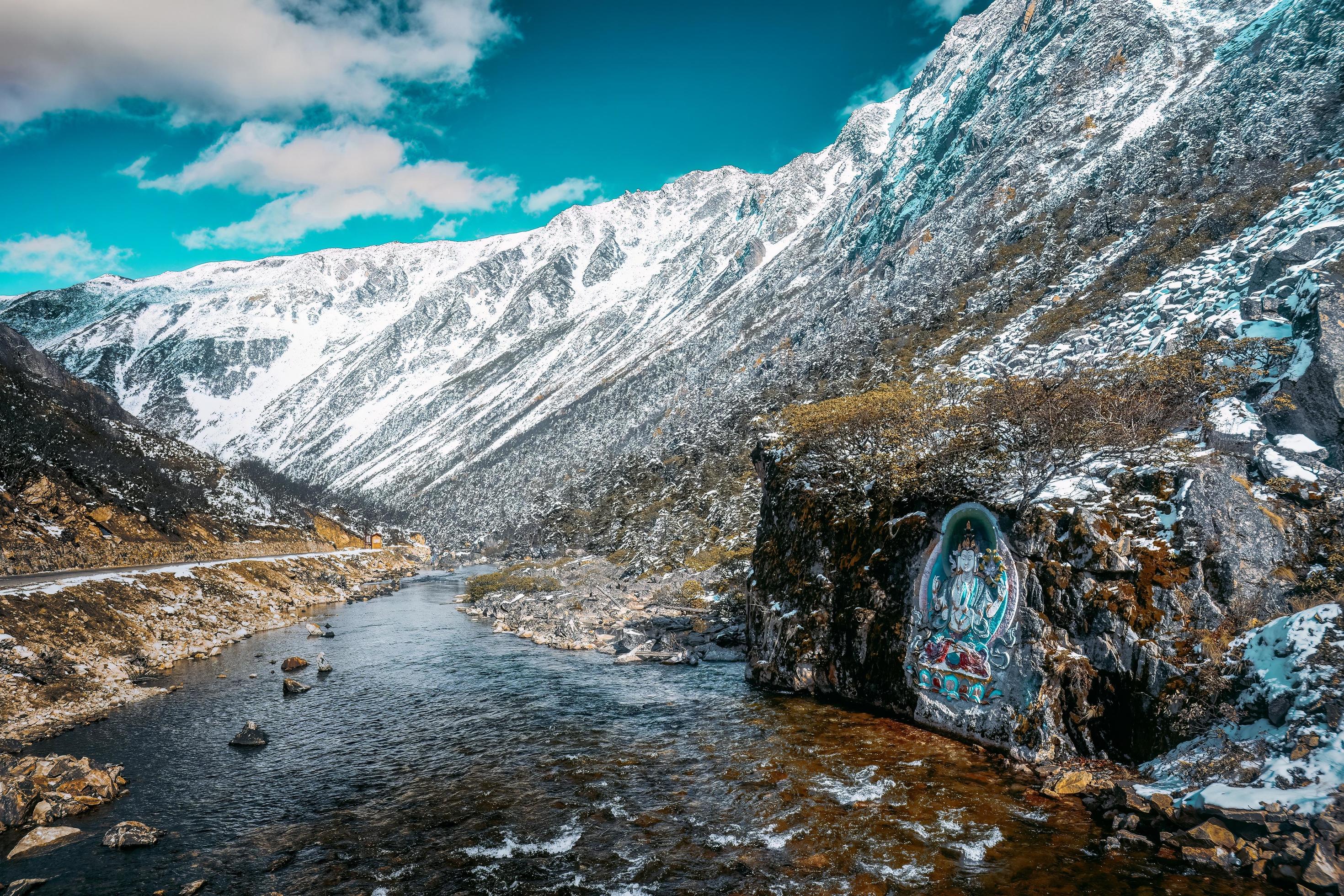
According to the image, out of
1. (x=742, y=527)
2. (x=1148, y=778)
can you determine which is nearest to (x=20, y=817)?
(x=1148, y=778)

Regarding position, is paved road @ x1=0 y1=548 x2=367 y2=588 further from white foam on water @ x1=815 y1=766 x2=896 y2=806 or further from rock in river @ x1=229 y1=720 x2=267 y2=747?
white foam on water @ x1=815 y1=766 x2=896 y2=806

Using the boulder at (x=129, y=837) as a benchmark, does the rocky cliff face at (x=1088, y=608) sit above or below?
above

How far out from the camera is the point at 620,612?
5850 centimetres

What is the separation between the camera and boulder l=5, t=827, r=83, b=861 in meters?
16.9

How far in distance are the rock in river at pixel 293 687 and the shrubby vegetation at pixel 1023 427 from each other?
3386cm

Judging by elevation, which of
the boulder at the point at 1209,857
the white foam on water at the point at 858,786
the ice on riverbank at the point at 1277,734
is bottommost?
the white foam on water at the point at 858,786

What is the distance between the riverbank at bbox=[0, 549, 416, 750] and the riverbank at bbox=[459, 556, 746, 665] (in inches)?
903

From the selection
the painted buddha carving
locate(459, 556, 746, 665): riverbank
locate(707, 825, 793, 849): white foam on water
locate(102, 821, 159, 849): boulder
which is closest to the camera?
locate(707, 825, 793, 849): white foam on water

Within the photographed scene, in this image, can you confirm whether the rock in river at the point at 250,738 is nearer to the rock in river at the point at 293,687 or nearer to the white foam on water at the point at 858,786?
the rock in river at the point at 293,687

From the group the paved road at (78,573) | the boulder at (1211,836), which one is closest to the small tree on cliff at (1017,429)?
the boulder at (1211,836)

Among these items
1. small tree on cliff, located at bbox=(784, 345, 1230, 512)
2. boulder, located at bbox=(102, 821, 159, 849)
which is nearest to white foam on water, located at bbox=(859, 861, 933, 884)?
small tree on cliff, located at bbox=(784, 345, 1230, 512)

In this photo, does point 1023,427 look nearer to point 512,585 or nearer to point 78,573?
point 78,573

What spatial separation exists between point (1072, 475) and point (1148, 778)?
10.7 metres

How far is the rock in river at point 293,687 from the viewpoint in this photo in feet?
114
